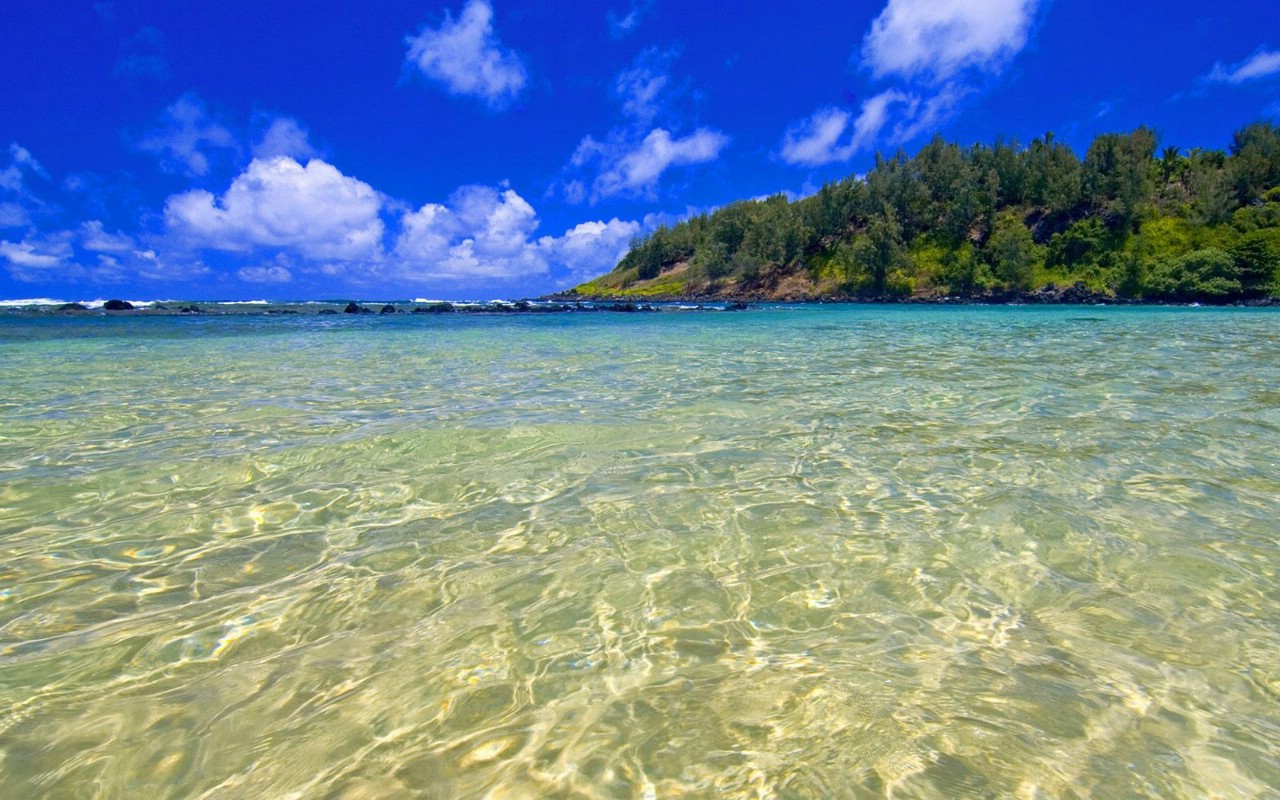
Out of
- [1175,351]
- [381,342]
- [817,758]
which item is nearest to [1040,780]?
[817,758]

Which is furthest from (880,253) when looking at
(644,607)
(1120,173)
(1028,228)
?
(644,607)

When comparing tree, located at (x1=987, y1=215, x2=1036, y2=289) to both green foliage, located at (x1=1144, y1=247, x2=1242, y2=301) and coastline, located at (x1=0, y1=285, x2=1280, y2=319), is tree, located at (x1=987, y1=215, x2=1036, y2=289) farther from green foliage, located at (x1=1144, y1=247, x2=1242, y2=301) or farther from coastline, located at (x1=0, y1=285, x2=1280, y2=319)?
green foliage, located at (x1=1144, y1=247, x2=1242, y2=301)

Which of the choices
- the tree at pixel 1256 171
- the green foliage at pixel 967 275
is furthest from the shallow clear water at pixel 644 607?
the tree at pixel 1256 171

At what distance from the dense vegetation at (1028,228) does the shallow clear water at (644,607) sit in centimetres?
8611

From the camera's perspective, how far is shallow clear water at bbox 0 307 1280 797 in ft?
7.20

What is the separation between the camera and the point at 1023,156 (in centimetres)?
10119

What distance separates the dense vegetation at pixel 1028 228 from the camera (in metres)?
73.2

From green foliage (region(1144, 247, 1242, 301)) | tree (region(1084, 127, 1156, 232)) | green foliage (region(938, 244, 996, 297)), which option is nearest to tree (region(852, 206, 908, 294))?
green foliage (region(938, 244, 996, 297))

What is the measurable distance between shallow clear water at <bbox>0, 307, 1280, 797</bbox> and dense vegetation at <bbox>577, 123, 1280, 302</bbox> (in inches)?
3390

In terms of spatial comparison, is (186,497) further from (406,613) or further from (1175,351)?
(1175,351)

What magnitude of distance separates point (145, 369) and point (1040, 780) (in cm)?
1744

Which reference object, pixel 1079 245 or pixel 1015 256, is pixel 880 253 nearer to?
pixel 1015 256

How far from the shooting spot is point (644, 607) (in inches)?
129

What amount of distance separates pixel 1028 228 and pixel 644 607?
374 ft
